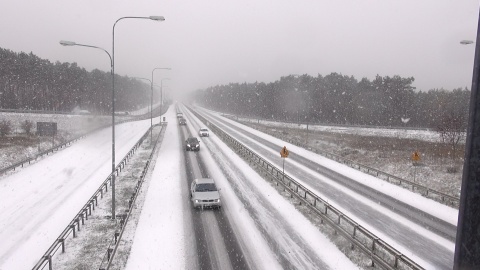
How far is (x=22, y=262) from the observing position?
15.5m

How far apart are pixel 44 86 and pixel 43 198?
91.8 metres

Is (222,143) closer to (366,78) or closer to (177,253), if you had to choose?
(177,253)

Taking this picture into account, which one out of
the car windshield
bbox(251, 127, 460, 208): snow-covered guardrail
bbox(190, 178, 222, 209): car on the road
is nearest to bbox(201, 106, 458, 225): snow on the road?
bbox(251, 127, 460, 208): snow-covered guardrail

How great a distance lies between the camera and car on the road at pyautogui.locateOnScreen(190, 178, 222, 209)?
21.7m

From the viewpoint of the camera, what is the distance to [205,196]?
2209 centimetres

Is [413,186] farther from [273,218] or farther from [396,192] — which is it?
[273,218]

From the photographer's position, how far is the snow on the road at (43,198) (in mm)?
17109

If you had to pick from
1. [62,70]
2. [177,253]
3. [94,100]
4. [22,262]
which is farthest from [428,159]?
[94,100]

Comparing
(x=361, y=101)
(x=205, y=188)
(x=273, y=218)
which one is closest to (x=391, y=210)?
(x=273, y=218)

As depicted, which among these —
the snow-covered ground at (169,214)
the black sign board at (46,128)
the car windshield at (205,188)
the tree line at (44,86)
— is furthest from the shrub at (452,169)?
the tree line at (44,86)

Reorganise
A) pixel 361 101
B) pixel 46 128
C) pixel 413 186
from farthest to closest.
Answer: pixel 361 101 < pixel 46 128 < pixel 413 186

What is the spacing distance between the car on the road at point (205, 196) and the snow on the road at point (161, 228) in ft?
3.99

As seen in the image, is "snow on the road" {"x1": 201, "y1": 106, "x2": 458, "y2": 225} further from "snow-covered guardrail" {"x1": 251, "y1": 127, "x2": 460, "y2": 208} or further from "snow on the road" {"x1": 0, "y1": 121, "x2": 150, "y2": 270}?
"snow on the road" {"x1": 0, "y1": 121, "x2": 150, "y2": 270}

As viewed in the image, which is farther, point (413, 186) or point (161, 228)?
point (413, 186)
